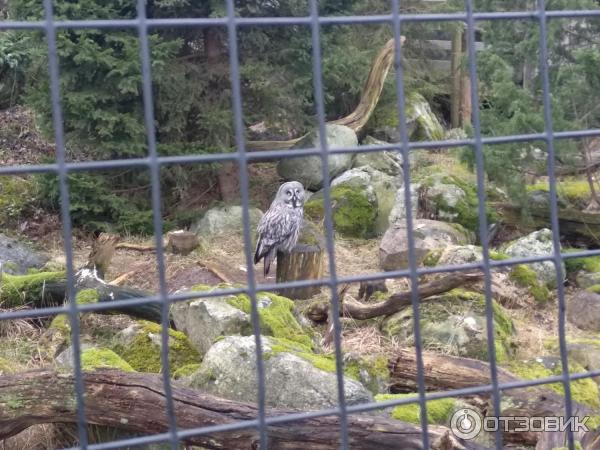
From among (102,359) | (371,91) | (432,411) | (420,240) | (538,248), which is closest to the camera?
(432,411)

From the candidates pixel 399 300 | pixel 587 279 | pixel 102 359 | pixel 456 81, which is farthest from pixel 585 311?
pixel 456 81

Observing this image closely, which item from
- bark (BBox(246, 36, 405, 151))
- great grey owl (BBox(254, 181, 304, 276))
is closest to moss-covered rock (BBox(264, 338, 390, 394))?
great grey owl (BBox(254, 181, 304, 276))

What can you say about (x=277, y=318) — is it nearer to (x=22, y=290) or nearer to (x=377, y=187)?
(x=22, y=290)

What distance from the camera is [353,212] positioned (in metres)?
9.24

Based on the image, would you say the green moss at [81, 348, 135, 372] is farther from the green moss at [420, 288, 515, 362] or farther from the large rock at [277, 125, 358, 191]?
the large rock at [277, 125, 358, 191]

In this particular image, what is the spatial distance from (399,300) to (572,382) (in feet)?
4.66

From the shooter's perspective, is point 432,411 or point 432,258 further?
point 432,258

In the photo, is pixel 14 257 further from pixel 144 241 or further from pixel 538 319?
pixel 538 319

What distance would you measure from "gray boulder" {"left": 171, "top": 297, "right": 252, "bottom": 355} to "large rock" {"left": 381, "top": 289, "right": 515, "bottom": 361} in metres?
1.16

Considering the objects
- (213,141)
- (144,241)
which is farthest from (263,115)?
(144,241)

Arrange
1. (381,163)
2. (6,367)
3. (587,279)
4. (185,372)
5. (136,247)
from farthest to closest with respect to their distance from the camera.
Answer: (381,163) → (136,247) → (587,279) → (6,367) → (185,372)

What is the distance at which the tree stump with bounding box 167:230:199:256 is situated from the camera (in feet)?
26.4

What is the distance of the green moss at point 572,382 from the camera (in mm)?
4242

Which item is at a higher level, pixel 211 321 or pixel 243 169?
pixel 243 169
